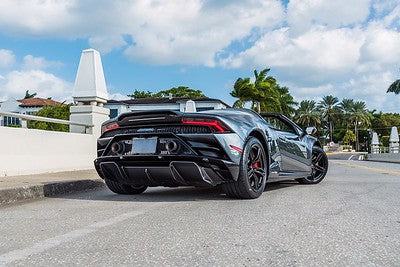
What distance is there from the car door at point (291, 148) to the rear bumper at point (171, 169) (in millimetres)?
1518

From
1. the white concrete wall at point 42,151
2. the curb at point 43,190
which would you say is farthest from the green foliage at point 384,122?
the curb at point 43,190

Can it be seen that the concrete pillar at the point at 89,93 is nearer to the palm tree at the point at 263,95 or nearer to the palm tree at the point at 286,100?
the palm tree at the point at 263,95

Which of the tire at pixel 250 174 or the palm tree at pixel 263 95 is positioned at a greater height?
the palm tree at pixel 263 95

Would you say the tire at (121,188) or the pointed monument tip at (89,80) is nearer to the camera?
the tire at (121,188)

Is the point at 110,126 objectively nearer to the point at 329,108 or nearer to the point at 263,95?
the point at 263,95

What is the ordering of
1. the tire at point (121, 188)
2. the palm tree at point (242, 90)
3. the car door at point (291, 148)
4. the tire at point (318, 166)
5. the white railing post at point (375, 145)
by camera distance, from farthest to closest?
the palm tree at point (242, 90)
the white railing post at point (375, 145)
the tire at point (318, 166)
the car door at point (291, 148)
the tire at point (121, 188)

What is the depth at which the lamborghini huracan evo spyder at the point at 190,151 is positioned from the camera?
191 inches

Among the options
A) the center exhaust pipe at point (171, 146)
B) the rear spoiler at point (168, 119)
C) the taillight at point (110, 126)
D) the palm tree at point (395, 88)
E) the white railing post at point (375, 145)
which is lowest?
the white railing post at point (375, 145)

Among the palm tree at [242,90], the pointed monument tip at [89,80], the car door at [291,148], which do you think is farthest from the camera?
the palm tree at [242,90]

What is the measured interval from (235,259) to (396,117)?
124m

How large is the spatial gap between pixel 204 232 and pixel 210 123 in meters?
1.86

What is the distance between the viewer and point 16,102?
69438mm

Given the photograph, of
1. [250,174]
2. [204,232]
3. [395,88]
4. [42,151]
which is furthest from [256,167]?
[395,88]

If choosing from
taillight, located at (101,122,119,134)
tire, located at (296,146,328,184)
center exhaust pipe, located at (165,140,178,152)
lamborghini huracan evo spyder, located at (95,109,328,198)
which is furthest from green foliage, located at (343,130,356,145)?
center exhaust pipe, located at (165,140,178,152)
